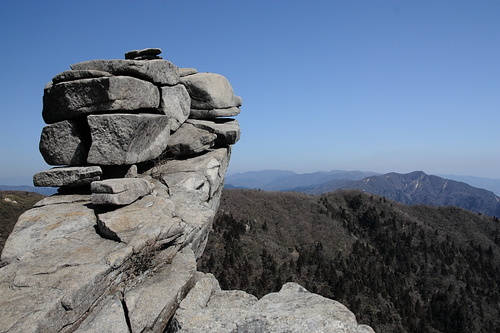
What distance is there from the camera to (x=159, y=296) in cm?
923

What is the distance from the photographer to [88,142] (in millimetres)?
14594

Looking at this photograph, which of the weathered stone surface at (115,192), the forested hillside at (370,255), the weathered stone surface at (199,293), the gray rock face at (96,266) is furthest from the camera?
the forested hillside at (370,255)

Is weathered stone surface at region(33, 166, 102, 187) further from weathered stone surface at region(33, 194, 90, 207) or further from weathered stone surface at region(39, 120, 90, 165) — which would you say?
weathered stone surface at region(39, 120, 90, 165)

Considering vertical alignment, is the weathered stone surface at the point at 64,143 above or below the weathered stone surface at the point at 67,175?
above

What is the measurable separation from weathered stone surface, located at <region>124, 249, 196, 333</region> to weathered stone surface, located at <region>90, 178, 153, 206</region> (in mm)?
2971

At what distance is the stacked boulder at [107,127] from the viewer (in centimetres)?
1352

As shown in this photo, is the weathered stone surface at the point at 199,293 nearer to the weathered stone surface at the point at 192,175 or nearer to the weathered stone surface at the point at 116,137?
the weathered stone surface at the point at 192,175

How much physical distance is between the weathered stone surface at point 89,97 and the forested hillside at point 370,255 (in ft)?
119

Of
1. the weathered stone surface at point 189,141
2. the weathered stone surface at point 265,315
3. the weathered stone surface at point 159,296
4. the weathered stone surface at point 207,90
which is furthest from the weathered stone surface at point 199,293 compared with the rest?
the weathered stone surface at point 207,90

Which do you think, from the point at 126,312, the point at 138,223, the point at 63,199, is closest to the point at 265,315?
the point at 126,312

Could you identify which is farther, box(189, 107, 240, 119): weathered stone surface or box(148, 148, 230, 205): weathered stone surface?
box(189, 107, 240, 119): weathered stone surface

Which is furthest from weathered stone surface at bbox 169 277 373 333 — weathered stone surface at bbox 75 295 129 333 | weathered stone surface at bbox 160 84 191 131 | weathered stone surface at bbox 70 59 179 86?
weathered stone surface at bbox 70 59 179 86

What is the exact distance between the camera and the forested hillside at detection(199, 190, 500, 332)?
166 ft

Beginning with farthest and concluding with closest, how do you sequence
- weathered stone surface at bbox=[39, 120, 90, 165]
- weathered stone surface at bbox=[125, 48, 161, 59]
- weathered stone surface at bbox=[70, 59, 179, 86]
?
weathered stone surface at bbox=[125, 48, 161, 59] < weathered stone surface at bbox=[70, 59, 179, 86] < weathered stone surface at bbox=[39, 120, 90, 165]
